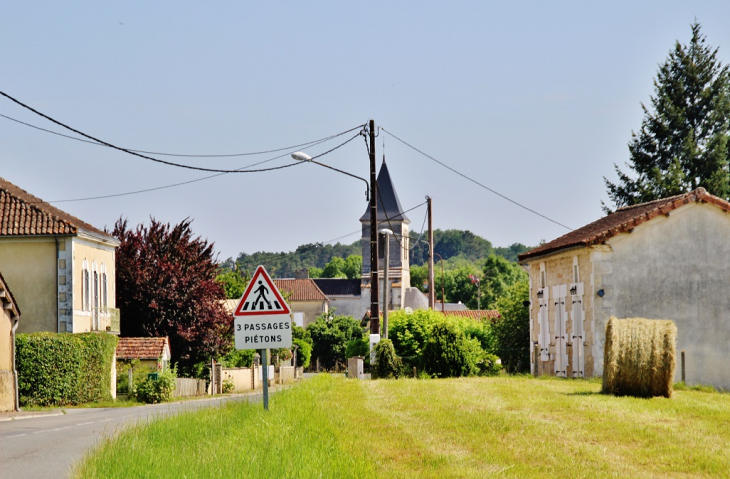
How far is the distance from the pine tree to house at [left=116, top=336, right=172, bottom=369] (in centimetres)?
2658

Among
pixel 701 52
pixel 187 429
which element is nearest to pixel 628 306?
pixel 187 429

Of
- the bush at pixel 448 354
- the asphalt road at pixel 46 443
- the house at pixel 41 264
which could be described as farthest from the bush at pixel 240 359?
the asphalt road at pixel 46 443

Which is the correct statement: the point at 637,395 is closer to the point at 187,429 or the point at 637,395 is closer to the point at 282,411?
the point at 282,411

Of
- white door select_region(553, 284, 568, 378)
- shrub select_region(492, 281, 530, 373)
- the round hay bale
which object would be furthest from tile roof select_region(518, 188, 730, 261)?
the round hay bale

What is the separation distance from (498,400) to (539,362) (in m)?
14.9

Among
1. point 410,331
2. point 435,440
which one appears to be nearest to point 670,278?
point 410,331

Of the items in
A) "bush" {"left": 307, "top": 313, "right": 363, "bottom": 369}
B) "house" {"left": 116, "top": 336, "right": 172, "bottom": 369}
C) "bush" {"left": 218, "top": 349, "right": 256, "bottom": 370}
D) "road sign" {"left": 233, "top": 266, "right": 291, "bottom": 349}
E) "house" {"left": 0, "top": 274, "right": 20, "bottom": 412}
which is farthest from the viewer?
"bush" {"left": 307, "top": 313, "right": 363, "bottom": 369}

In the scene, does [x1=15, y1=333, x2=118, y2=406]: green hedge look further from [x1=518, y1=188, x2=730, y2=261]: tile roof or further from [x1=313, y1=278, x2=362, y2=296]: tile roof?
[x1=313, y1=278, x2=362, y2=296]: tile roof

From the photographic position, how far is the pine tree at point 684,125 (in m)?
52.9

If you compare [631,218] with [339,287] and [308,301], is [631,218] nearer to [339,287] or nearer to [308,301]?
[308,301]

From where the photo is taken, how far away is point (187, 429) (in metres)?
13.7

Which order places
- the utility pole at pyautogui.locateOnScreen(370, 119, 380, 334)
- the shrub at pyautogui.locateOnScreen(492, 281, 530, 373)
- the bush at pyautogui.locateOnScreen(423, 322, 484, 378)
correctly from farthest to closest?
the shrub at pyautogui.locateOnScreen(492, 281, 530, 373), the utility pole at pyautogui.locateOnScreen(370, 119, 380, 334), the bush at pyautogui.locateOnScreen(423, 322, 484, 378)

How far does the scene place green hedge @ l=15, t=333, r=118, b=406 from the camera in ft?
95.9

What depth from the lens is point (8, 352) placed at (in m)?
28.2
